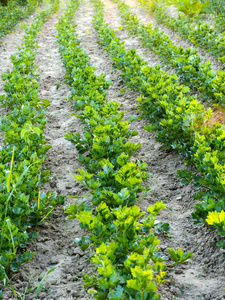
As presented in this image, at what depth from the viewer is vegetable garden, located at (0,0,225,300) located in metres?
2.21

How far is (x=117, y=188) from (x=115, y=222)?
67 cm

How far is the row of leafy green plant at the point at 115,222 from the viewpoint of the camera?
1844mm

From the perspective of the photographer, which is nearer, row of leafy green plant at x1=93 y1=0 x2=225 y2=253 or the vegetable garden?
the vegetable garden

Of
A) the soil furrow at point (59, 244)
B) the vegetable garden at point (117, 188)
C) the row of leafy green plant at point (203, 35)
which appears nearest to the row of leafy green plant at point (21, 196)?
the vegetable garden at point (117, 188)

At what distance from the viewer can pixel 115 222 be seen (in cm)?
217

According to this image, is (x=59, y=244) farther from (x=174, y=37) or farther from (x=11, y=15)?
(x=11, y=15)

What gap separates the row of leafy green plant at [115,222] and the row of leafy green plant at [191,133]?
1.32 feet

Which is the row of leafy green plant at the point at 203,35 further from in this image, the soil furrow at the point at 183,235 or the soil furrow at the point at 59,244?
the soil furrow at the point at 59,244

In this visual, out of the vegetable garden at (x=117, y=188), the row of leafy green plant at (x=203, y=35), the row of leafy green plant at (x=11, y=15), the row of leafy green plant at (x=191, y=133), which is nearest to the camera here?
the vegetable garden at (x=117, y=188)

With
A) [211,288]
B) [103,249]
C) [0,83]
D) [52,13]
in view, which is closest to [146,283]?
[103,249]

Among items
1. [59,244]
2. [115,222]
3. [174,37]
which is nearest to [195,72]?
[59,244]

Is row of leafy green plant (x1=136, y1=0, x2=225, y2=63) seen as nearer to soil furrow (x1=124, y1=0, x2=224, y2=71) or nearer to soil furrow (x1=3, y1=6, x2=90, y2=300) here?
soil furrow (x1=124, y1=0, x2=224, y2=71)

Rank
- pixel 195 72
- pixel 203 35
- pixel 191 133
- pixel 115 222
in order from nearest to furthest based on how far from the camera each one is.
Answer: pixel 115 222 → pixel 191 133 → pixel 195 72 → pixel 203 35

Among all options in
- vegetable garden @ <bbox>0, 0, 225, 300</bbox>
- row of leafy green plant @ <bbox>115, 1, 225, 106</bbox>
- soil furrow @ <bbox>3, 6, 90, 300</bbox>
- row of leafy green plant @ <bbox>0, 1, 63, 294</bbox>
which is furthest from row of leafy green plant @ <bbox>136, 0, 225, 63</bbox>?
row of leafy green plant @ <bbox>0, 1, 63, 294</bbox>
